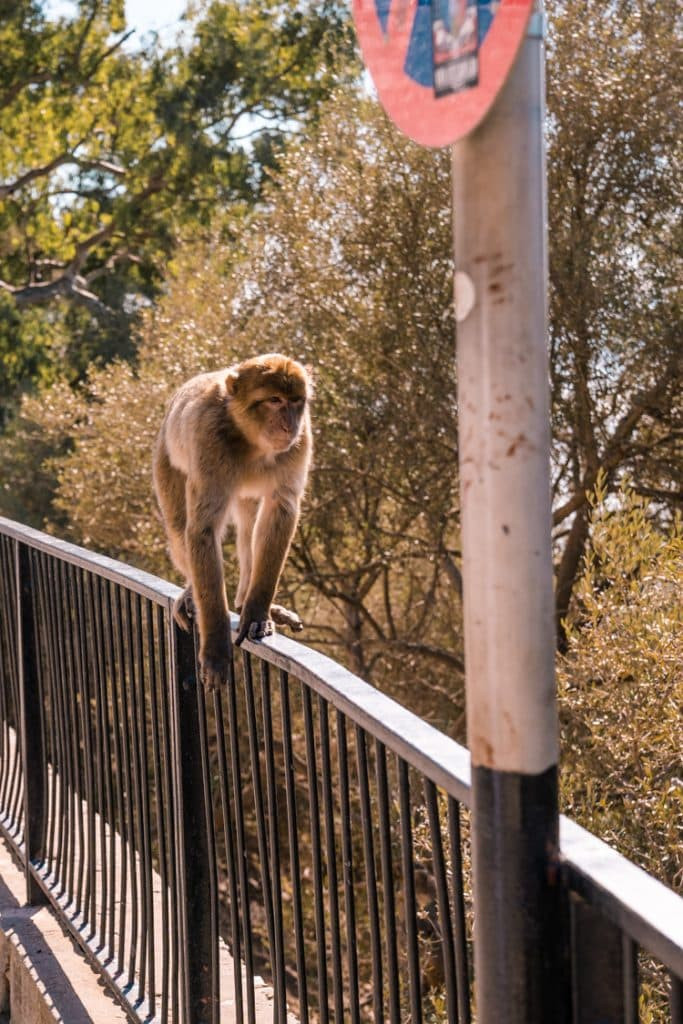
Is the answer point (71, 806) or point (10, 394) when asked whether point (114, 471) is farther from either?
point (71, 806)

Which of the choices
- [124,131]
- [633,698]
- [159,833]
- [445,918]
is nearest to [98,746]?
[159,833]

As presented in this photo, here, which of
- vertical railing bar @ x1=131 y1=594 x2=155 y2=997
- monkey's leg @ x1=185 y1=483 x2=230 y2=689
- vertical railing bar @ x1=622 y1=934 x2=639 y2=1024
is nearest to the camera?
vertical railing bar @ x1=622 y1=934 x2=639 y2=1024

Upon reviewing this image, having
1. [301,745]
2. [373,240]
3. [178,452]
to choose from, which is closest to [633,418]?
[373,240]

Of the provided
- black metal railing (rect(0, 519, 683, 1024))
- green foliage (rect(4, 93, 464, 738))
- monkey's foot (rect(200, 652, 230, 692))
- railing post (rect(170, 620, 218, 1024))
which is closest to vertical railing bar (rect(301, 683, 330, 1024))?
black metal railing (rect(0, 519, 683, 1024))

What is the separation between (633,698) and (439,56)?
21.5 feet

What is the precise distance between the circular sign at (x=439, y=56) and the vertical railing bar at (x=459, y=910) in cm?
88

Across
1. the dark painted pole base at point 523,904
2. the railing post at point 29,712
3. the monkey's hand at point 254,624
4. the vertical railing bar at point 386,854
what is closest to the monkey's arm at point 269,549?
the monkey's hand at point 254,624

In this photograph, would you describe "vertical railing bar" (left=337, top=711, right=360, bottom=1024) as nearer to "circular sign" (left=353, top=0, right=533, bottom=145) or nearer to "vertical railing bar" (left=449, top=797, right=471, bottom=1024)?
"vertical railing bar" (left=449, top=797, right=471, bottom=1024)

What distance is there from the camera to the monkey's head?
445 cm

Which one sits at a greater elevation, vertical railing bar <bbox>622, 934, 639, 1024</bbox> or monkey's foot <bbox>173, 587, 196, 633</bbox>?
monkey's foot <bbox>173, 587, 196, 633</bbox>

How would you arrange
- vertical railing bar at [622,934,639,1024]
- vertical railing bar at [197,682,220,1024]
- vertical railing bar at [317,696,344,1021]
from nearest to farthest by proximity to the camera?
vertical railing bar at [622,934,639,1024], vertical railing bar at [317,696,344,1021], vertical railing bar at [197,682,220,1024]

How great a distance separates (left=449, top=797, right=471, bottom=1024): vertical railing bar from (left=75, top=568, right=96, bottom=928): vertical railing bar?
200 cm

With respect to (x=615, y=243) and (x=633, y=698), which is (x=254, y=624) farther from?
(x=615, y=243)

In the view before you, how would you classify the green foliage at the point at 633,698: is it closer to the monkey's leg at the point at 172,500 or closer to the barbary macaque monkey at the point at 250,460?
the monkey's leg at the point at 172,500
